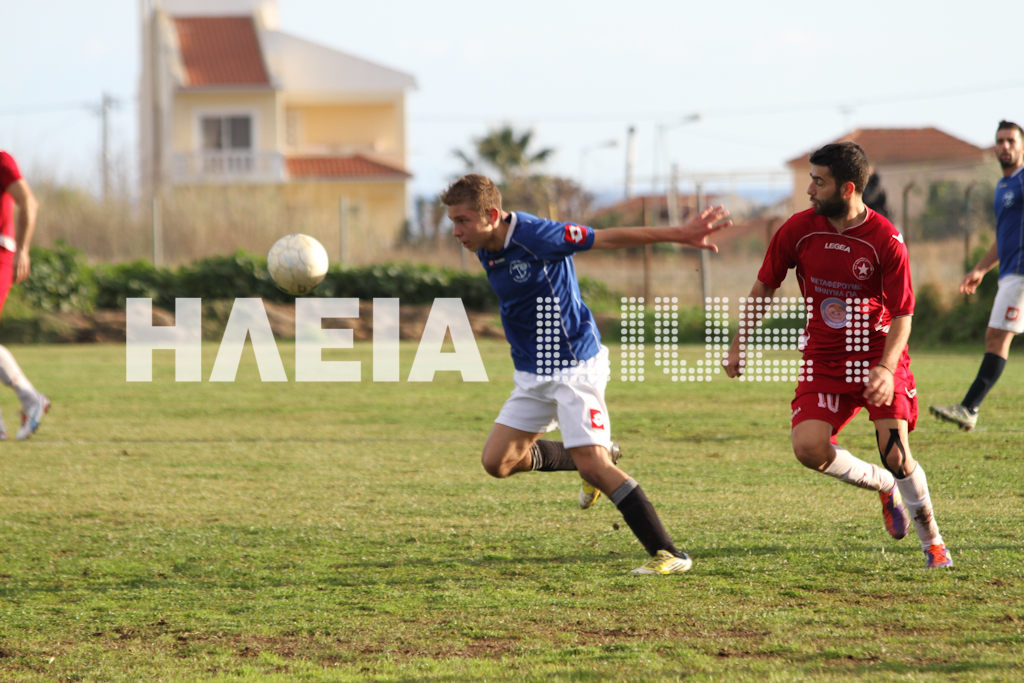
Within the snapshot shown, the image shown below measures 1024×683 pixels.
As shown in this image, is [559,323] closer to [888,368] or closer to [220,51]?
[888,368]

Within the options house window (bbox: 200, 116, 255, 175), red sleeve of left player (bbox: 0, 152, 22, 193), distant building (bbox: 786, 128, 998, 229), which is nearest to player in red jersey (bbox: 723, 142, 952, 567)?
red sleeve of left player (bbox: 0, 152, 22, 193)

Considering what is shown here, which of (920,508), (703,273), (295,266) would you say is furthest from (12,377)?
(703,273)

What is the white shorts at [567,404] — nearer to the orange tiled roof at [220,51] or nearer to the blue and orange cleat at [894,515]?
the blue and orange cleat at [894,515]

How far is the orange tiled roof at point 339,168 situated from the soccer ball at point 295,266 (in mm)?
33875

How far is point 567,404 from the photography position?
17.9ft

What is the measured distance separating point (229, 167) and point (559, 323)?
3693cm

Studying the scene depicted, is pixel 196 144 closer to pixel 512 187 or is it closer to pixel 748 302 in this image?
pixel 512 187

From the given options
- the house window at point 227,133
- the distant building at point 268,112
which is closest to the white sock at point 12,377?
the distant building at point 268,112

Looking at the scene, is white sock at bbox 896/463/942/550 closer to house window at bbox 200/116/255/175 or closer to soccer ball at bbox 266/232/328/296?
soccer ball at bbox 266/232/328/296

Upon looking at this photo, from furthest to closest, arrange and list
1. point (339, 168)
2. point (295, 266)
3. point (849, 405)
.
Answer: point (339, 168) < point (295, 266) < point (849, 405)

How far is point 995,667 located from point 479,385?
10471 mm

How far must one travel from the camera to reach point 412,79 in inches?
1710

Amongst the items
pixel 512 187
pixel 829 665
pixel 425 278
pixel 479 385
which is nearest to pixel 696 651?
pixel 829 665

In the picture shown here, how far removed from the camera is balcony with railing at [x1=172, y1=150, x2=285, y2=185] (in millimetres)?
40125
